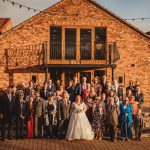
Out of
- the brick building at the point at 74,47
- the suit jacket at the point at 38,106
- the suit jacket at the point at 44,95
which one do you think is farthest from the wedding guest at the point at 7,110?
the brick building at the point at 74,47

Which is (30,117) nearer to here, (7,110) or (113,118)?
(7,110)

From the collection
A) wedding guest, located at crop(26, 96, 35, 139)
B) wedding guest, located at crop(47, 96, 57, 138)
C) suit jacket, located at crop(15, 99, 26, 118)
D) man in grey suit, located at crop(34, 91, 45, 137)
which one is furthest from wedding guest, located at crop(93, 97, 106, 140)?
suit jacket, located at crop(15, 99, 26, 118)

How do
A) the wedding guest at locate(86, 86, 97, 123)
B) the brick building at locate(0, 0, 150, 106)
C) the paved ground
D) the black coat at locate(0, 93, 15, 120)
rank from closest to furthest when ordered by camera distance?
the paved ground
the black coat at locate(0, 93, 15, 120)
the wedding guest at locate(86, 86, 97, 123)
the brick building at locate(0, 0, 150, 106)

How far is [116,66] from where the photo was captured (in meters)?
21.9

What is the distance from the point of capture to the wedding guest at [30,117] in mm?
13797

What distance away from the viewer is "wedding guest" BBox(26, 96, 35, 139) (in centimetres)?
1380

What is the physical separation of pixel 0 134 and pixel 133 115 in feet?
17.8

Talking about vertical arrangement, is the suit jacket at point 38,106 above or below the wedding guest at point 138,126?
above

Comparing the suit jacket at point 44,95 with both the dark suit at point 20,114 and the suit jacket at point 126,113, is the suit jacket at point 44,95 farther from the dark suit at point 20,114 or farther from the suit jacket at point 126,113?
the suit jacket at point 126,113

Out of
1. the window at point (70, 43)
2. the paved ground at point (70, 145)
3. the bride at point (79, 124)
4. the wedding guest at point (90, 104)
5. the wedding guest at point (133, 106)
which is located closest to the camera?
the paved ground at point (70, 145)

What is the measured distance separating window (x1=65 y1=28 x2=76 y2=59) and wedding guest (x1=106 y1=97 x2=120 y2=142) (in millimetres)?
8356

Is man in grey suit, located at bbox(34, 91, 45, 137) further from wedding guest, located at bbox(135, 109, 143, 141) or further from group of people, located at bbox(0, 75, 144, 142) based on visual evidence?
wedding guest, located at bbox(135, 109, 143, 141)

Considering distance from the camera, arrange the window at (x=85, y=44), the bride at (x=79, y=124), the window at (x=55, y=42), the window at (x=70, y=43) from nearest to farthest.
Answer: the bride at (x=79, y=124) → the window at (x=55, y=42) → the window at (x=70, y=43) → the window at (x=85, y=44)

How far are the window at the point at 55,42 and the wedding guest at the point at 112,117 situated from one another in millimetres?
8451
